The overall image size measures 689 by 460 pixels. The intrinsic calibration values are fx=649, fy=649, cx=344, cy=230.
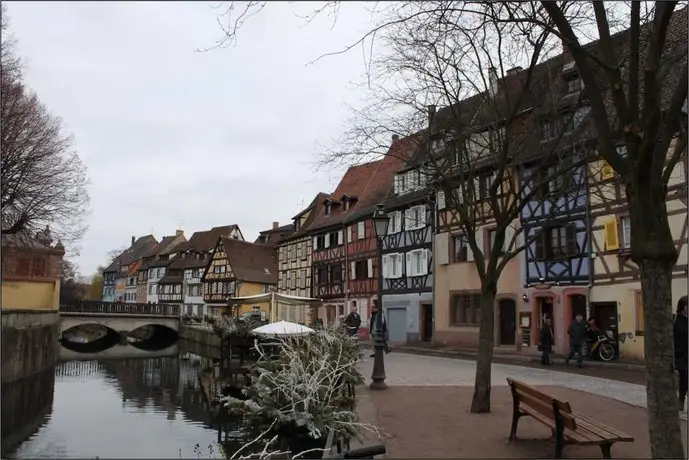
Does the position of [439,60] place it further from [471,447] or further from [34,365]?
[34,365]

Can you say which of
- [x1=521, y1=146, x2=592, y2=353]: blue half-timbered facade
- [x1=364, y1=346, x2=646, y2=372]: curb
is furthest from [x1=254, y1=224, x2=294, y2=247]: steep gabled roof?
[x1=521, y1=146, x2=592, y2=353]: blue half-timbered facade

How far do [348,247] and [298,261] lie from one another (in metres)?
10.4

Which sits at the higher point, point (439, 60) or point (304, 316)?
point (439, 60)

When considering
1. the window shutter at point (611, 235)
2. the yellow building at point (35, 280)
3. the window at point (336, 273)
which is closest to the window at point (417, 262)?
the window at point (336, 273)

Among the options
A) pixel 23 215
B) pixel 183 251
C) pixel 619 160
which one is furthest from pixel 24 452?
pixel 183 251

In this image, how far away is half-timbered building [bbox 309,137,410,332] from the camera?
39906 millimetres

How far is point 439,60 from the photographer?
10.8m

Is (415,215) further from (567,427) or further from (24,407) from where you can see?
(567,427)

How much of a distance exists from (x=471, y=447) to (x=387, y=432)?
4.56ft


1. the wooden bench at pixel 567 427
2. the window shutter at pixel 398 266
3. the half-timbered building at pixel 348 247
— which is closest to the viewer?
the wooden bench at pixel 567 427

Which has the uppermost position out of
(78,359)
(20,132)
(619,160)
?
(20,132)

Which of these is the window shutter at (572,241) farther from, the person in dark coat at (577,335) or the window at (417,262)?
the window at (417,262)

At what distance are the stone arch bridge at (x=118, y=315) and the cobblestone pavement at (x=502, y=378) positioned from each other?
40804mm

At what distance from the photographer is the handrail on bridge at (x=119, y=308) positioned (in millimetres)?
56031
